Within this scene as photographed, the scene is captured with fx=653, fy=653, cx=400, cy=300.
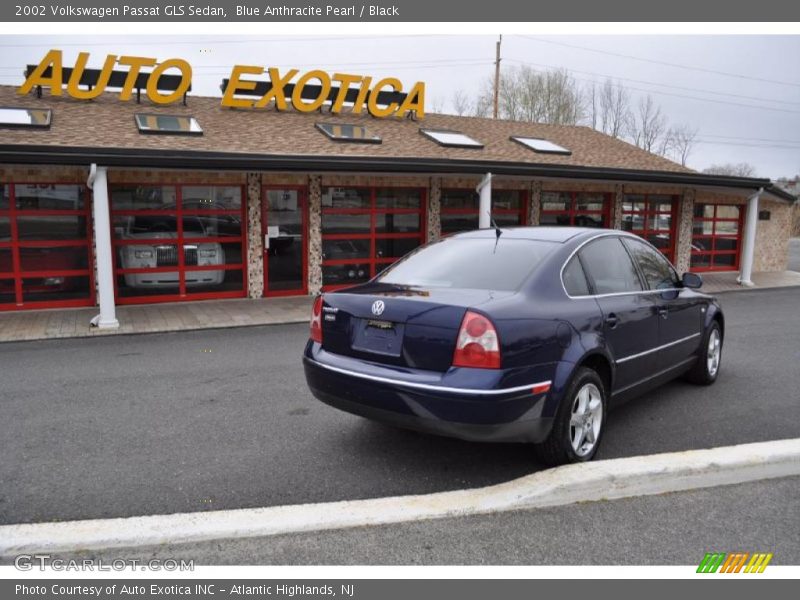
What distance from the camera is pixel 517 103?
138 feet

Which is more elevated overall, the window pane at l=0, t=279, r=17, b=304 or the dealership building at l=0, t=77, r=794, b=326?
the dealership building at l=0, t=77, r=794, b=326

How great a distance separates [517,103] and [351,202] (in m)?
30.9

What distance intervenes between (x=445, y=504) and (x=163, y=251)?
1052 centimetres

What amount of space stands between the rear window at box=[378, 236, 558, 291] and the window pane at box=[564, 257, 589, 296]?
18 centimetres

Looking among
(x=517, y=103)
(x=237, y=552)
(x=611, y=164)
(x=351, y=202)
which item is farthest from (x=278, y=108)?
(x=517, y=103)

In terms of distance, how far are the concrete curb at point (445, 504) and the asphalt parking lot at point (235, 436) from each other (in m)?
0.22

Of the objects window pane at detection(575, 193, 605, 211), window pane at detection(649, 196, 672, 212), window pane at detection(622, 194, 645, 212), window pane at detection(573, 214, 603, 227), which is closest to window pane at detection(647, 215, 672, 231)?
window pane at detection(649, 196, 672, 212)

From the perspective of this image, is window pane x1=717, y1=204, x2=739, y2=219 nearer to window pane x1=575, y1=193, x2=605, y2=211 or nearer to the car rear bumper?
window pane x1=575, y1=193, x2=605, y2=211

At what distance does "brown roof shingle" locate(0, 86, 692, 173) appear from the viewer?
12.4 meters

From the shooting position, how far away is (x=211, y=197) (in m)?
13.1

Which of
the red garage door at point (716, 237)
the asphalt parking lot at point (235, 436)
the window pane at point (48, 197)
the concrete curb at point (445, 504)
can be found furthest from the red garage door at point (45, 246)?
the red garage door at point (716, 237)

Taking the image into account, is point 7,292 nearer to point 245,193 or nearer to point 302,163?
point 245,193

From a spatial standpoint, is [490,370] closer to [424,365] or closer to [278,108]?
[424,365]

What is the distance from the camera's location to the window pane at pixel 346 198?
1409 centimetres
